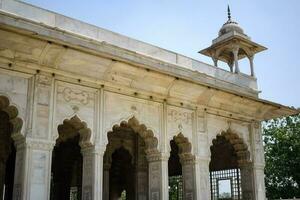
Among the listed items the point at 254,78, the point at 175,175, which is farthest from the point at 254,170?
the point at 175,175

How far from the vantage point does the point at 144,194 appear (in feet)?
46.1

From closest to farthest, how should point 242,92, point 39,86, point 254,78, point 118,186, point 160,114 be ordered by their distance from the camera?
1. point 39,86
2. point 160,114
3. point 242,92
4. point 254,78
5. point 118,186

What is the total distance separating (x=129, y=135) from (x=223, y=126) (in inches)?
133

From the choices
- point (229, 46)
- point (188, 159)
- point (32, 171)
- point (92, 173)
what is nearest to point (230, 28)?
point (229, 46)

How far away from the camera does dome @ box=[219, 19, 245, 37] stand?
15.4 m

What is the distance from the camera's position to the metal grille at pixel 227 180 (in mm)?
15117

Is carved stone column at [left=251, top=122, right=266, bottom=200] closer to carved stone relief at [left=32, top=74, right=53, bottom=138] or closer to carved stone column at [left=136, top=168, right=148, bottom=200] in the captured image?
carved stone column at [left=136, top=168, right=148, bottom=200]

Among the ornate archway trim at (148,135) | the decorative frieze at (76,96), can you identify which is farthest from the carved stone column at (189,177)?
the decorative frieze at (76,96)

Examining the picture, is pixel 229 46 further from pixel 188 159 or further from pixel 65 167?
pixel 65 167

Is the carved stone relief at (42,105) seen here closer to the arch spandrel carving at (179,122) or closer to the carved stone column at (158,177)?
the carved stone column at (158,177)

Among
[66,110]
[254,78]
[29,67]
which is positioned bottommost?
[66,110]


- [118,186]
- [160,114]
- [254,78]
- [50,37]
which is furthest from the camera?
[118,186]

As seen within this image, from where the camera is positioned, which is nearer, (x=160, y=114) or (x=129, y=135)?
(x=160, y=114)

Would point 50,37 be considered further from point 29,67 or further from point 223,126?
point 223,126
